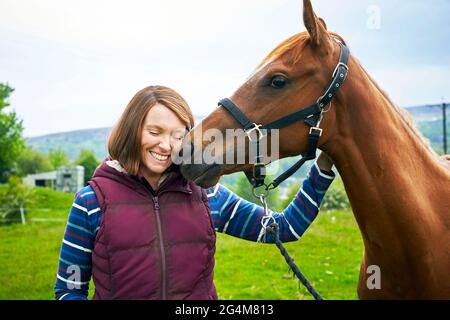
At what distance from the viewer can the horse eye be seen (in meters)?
2.61

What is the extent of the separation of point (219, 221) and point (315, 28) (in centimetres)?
139

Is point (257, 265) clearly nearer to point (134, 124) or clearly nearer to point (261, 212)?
point (261, 212)

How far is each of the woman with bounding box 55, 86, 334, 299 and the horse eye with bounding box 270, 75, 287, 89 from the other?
572 millimetres

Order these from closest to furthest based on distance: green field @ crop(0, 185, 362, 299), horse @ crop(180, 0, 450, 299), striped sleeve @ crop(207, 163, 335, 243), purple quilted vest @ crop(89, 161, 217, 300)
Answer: purple quilted vest @ crop(89, 161, 217, 300) → horse @ crop(180, 0, 450, 299) → striped sleeve @ crop(207, 163, 335, 243) → green field @ crop(0, 185, 362, 299)

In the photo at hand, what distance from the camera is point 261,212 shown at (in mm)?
2924

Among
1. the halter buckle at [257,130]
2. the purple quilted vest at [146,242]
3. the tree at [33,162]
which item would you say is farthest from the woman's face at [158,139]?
the tree at [33,162]

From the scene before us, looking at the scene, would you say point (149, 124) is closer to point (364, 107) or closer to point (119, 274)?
point (119, 274)

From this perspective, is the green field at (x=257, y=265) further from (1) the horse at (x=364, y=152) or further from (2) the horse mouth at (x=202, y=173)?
(2) the horse mouth at (x=202, y=173)

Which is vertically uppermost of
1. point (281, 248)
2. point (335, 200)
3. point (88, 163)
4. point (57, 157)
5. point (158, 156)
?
point (57, 157)

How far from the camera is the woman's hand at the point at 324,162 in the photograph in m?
2.88

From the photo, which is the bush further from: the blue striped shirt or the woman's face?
the woman's face

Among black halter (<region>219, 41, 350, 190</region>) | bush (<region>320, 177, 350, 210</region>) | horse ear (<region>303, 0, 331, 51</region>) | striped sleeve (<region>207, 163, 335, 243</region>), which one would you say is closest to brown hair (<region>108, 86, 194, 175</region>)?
black halter (<region>219, 41, 350, 190</region>)

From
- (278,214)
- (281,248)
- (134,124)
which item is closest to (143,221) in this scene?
(134,124)
